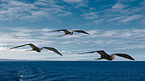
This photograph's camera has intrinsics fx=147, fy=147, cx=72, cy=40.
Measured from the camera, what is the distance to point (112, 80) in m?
107

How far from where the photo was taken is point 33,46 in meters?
7.01

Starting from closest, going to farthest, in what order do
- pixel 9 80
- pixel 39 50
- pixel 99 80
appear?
pixel 39 50 < pixel 9 80 < pixel 99 80

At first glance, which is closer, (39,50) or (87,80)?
(39,50)

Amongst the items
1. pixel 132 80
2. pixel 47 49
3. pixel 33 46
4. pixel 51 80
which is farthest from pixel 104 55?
pixel 132 80

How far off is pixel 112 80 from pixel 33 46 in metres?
109

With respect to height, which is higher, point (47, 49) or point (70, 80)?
point (47, 49)

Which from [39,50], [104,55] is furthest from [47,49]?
[104,55]

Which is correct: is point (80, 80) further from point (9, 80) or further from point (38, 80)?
point (9, 80)

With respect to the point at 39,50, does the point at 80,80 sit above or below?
below

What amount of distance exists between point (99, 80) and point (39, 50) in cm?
10639

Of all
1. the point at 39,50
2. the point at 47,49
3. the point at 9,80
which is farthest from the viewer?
the point at 9,80

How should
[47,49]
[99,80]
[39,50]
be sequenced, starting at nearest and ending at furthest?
[47,49] < [39,50] < [99,80]

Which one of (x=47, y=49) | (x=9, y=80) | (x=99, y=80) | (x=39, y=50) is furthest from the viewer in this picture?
(x=99, y=80)

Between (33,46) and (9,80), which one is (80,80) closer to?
(9,80)
